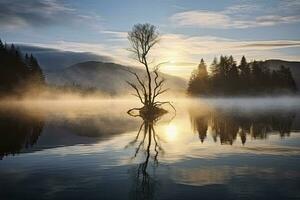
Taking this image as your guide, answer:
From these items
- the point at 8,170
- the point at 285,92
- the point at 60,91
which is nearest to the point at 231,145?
the point at 8,170

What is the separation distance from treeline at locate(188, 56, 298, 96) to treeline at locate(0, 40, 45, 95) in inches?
2128

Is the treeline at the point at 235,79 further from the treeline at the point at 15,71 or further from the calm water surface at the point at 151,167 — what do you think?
the calm water surface at the point at 151,167

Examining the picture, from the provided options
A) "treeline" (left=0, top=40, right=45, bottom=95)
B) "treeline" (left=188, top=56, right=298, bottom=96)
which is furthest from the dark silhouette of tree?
"treeline" (left=0, top=40, right=45, bottom=95)

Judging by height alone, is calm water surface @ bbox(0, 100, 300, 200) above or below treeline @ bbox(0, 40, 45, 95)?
below

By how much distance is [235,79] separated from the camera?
442ft

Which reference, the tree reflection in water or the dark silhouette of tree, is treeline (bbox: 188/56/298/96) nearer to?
the dark silhouette of tree

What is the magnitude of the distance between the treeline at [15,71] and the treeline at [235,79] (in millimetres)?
54056

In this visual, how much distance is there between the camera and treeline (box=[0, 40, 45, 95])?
96.5 m

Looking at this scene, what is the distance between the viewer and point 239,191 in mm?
12094

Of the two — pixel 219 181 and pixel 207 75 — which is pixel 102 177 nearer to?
pixel 219 181

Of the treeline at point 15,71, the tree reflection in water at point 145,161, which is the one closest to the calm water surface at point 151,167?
the tree reflection in water at point 145,161

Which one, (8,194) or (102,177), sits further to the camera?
(102,177)

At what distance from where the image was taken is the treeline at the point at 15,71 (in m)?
96.5

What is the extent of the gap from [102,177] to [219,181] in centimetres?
416
